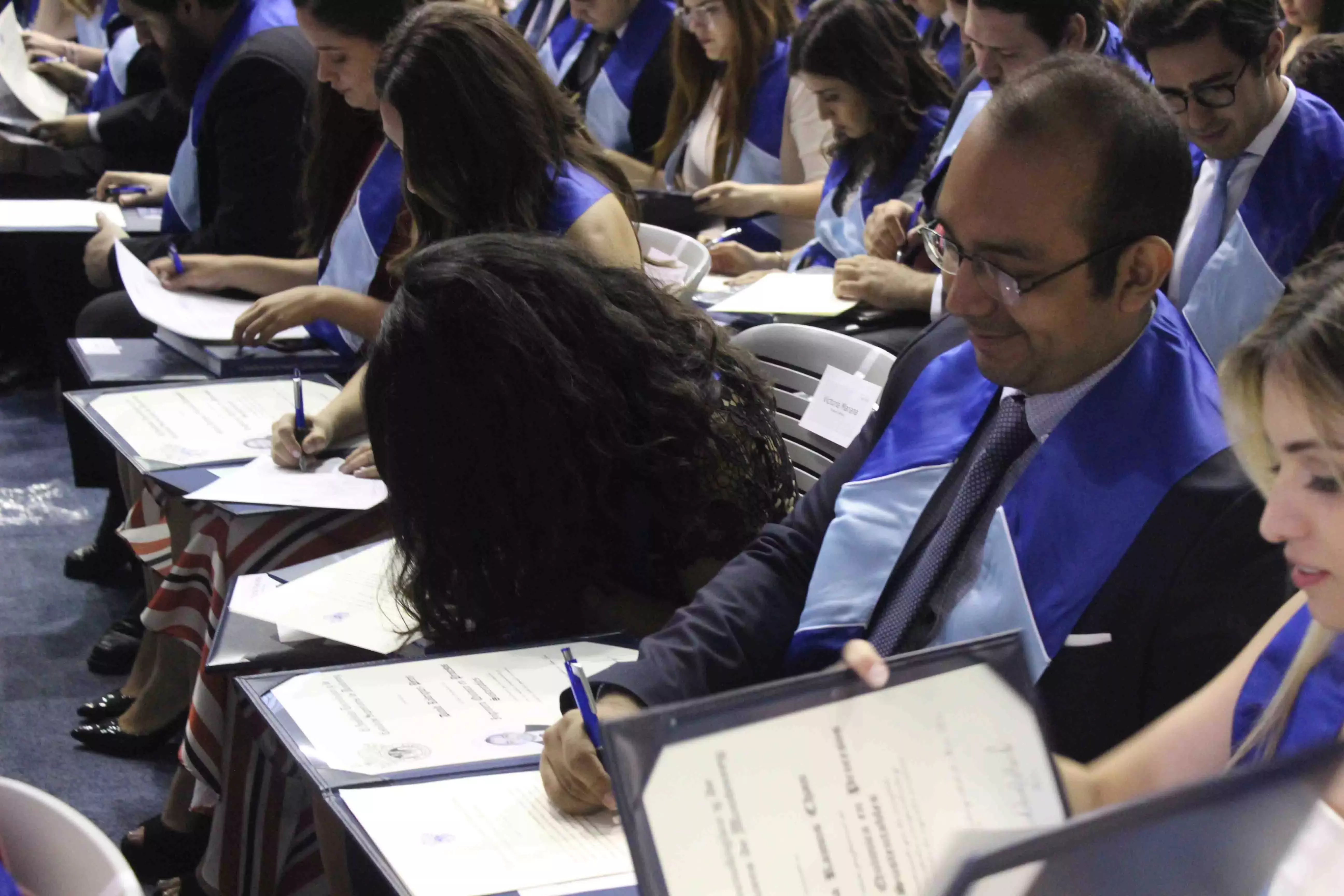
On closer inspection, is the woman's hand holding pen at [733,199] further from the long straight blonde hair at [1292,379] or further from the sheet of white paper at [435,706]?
the long straight blonde hair at [1292,379]

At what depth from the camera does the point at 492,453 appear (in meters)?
1.52

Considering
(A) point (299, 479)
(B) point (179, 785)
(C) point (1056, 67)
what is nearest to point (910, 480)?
(C) point (1056, 67)

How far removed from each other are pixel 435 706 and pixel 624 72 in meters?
3.31

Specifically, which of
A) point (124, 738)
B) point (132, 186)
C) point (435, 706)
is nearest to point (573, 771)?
point (435, 706)

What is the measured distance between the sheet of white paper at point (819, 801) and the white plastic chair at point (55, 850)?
0.38m

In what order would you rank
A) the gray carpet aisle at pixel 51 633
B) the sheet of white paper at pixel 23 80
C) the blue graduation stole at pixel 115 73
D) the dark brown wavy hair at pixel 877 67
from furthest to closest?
the sheet of white paper at pixel 23 80 < the blue graduation stole at pixel 115 73 < the dark brown wavy hair at pixel 877 67 < the gray carpet aisle at pixel 51 633

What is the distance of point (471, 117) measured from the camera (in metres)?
2.13

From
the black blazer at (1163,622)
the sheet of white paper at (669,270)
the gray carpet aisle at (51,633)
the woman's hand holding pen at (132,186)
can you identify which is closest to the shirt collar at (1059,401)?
the black blazer at (1163,622)

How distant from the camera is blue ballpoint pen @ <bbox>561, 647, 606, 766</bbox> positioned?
1129mm

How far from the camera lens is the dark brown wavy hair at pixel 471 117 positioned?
2.12 meters

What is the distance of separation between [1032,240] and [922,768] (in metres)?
0.70

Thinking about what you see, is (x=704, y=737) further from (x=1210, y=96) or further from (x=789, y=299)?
(x=789, y=299)

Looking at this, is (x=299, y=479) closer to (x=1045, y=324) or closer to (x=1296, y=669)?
(x=1045, y=324)

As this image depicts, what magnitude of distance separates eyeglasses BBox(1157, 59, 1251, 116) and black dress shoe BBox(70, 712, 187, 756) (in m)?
2.04
